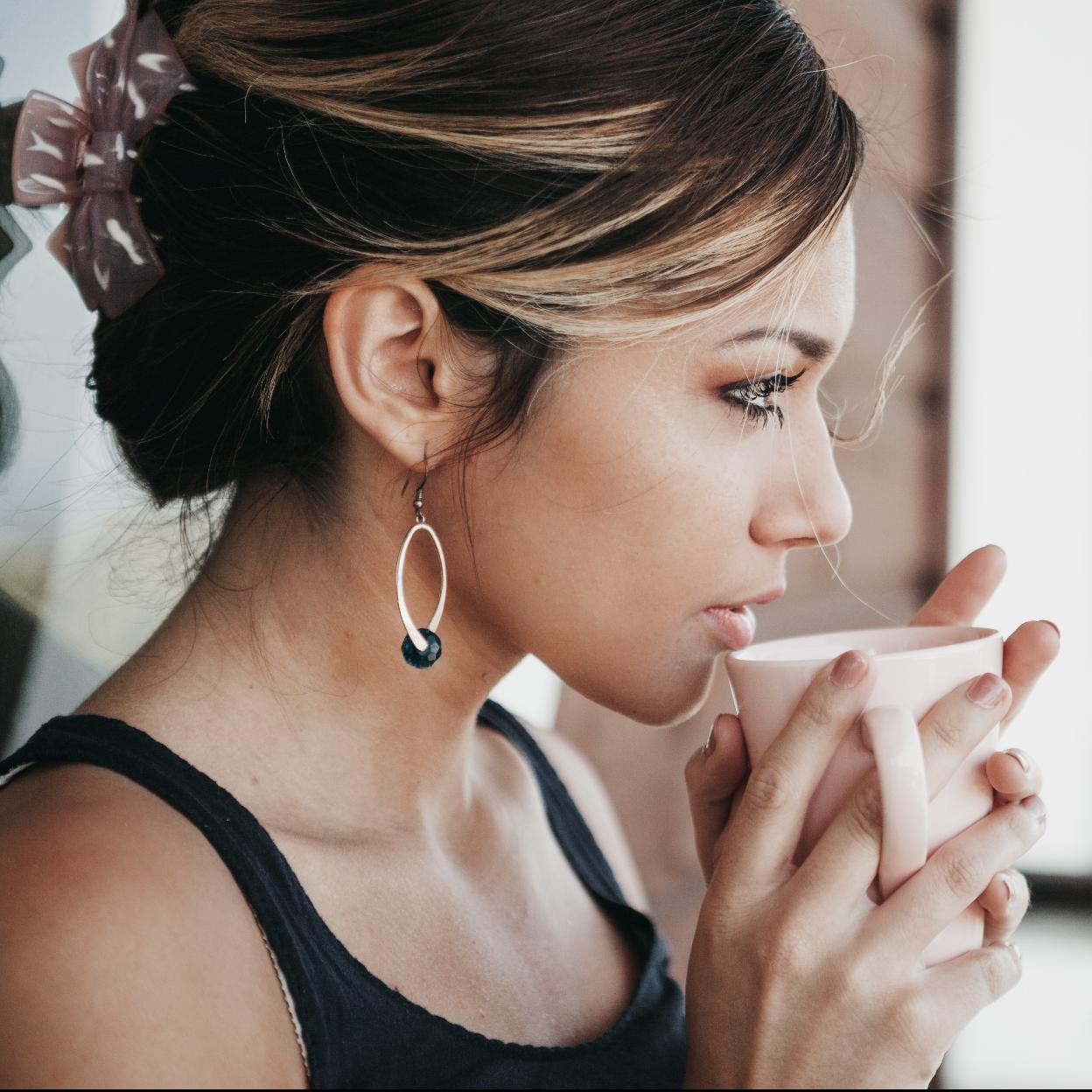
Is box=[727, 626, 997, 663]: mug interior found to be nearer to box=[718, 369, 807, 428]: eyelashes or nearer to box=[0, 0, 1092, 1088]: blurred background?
box=[718, 369, 807, 428]: eyelashes

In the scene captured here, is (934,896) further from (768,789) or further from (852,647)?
(852,647)

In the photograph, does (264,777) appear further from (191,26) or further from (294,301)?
(191,26)

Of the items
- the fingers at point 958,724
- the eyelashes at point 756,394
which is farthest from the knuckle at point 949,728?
the eyelashes at point 756,394

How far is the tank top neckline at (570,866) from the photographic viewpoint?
818 millimetres

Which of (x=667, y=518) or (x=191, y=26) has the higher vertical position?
(x=191, y=26)

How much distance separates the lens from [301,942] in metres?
0.79

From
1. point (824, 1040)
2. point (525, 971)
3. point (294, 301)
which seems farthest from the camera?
point (525, 971)

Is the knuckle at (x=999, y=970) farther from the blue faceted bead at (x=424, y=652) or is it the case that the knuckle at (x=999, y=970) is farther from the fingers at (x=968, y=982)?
the blue faceted bead at (x=424, y=652)

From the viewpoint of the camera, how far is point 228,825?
80 centimetres

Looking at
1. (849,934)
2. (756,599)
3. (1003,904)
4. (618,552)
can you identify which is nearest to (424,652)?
(618,552)

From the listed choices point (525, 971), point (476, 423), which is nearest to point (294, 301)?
point (476, 423)

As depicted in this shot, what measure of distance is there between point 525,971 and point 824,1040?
32 centimetres

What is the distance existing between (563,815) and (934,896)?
58 centimetres

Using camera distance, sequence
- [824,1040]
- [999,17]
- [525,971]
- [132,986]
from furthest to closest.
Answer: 1. [999,17]
2. [525,971]
3. [824,1040]
4. [132,986]
